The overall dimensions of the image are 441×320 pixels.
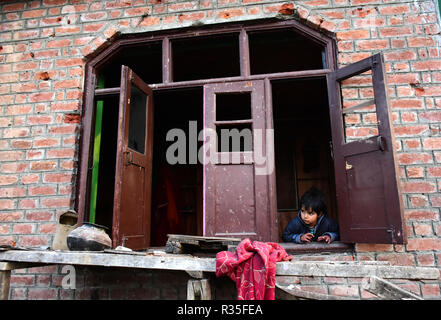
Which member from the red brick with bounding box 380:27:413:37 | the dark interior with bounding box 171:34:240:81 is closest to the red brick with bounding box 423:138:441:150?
the red brick with bounding box 380:27:413:37

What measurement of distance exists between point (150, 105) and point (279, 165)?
9.82ft

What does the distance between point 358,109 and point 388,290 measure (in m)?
1.60

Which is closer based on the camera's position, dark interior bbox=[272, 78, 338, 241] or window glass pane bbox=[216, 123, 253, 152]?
window glass pane bbox=[216, 123, 253, 152]

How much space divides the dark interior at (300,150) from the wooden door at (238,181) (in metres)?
2.50

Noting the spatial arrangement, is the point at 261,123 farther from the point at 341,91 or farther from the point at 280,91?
the point at 280,91

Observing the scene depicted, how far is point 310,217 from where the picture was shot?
364 centimetres

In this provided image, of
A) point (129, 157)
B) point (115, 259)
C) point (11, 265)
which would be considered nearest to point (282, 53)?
point (129, 157)

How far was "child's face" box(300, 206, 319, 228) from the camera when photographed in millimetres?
3643

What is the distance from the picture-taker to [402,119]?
290cm

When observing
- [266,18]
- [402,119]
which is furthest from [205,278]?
[266,18]

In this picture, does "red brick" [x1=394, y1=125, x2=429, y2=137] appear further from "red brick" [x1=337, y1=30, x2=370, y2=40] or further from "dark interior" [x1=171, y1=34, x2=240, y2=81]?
"dark interior" [x1=171, y1=34, x2=240, y2=81]

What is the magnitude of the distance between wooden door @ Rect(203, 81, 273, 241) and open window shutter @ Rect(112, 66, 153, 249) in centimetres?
57

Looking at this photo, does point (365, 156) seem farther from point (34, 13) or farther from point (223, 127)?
point (34, 13)

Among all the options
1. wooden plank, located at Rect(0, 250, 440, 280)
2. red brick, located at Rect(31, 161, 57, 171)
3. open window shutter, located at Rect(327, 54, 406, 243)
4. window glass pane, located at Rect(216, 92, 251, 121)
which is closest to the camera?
wooden plank, located at Rect(0, 250, 440, 280)
